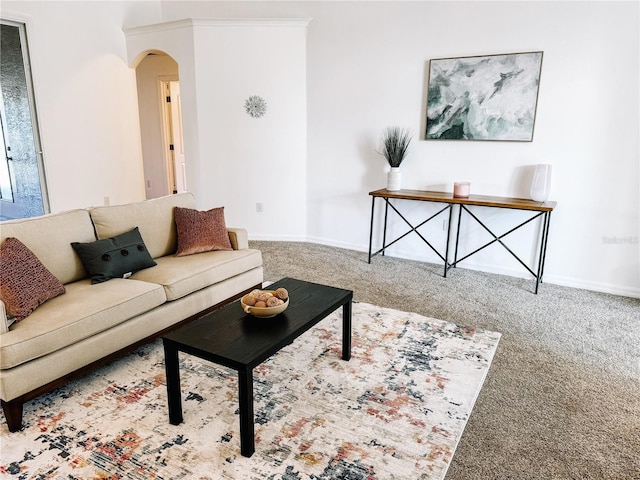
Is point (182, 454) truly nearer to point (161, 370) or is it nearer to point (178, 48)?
point (161, 370)

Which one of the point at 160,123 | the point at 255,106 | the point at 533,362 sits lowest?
the point at 533,362

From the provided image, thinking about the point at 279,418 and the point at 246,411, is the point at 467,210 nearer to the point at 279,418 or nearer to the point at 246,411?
the point at 279,418

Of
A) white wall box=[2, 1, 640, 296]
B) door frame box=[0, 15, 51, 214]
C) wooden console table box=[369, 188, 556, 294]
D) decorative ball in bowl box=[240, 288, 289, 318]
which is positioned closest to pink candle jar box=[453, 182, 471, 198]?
wooden console table box=[369, 188, 556, 294]

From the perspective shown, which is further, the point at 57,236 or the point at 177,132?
the point at 177,132

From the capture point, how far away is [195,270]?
9.89ft

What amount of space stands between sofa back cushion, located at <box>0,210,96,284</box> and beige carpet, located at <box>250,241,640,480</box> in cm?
174

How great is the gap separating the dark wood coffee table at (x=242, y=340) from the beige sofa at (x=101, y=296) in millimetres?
559

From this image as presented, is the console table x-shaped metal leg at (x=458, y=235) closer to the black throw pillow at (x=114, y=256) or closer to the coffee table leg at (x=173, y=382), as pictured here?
the black throw pillow at (x=114, y=256)

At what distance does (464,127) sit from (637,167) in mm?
1449

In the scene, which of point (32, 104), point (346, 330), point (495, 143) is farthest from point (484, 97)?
point (32, 104)

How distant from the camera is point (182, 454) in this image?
190 cm

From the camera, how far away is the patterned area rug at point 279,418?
6.04 ft

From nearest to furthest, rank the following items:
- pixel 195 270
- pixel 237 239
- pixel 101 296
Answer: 1. pixel 101 296
2. pixel 195 270
3. pixel 237 239

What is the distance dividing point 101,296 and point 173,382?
2.53 ft
